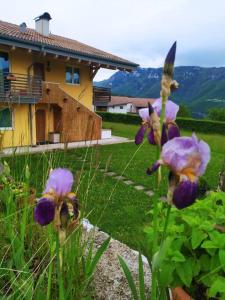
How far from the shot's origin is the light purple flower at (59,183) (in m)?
1.12

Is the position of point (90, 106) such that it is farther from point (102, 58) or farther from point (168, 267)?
point (168, 267)

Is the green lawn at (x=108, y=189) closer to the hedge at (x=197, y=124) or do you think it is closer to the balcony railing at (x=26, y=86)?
the balcony railing at (x=26, y=86)

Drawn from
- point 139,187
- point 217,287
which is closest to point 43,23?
point 139,187

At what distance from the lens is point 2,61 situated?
1445 cm

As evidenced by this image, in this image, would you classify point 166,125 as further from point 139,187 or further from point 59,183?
point 139,187

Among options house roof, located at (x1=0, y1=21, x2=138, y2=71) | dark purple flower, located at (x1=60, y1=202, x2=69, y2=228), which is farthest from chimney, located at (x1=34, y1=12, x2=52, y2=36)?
dark purple flower, located at (x1=60, y1=202, x2=69, y2=228)

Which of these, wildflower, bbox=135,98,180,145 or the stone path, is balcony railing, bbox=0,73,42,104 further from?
wildflower, bbox=135,98,180,145

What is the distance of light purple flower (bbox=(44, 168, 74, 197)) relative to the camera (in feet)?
3.67

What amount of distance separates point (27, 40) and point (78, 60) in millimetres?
3255

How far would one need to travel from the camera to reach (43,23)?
18.4 metres

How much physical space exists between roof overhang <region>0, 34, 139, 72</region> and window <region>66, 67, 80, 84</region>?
1.10m

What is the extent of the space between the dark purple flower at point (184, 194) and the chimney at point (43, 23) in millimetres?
19105

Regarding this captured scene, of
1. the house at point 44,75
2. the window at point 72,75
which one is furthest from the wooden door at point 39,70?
the window at point 72,75

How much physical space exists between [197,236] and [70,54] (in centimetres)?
1504
